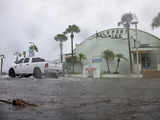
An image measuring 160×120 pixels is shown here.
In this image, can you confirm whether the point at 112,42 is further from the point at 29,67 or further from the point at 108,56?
the point at 29,67

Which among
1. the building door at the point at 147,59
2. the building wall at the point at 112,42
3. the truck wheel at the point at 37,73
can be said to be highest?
the building wall at the point at 112,42

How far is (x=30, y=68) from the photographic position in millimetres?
18766

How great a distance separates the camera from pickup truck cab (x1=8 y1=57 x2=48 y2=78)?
59.7 ft

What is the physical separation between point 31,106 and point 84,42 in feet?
158

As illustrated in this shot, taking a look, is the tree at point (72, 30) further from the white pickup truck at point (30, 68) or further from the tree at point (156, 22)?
the white pickup truck at point (30, 68)

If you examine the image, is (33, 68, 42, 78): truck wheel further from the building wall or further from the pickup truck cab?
the building wall

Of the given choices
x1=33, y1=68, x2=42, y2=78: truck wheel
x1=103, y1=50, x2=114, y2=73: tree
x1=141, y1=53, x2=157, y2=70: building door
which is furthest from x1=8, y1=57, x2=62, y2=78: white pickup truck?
x1=141, y1=53, x2=157, y2=70: building door

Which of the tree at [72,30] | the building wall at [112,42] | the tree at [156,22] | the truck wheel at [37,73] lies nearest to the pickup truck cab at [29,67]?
the truck wheel at [37,73]

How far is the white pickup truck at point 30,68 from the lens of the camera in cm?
1817

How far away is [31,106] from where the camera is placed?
5.77 m

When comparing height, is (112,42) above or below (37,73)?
above

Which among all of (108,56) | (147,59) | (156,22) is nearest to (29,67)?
(156,22)

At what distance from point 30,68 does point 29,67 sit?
98mm

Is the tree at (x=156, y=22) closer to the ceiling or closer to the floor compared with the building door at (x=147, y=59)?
closer to the ceiling
